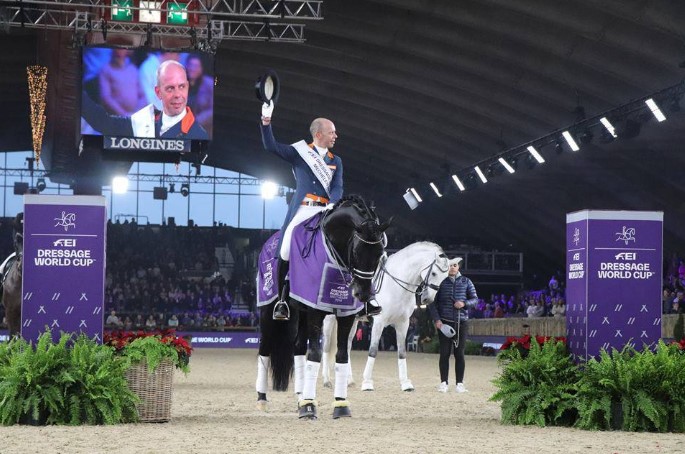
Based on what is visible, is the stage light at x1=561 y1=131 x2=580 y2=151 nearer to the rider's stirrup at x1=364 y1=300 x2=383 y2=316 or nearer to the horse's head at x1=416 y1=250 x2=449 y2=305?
the horse's head at x1=416 y1=250 x2=449 y2=305

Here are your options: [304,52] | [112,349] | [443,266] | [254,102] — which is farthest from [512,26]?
[112,349]

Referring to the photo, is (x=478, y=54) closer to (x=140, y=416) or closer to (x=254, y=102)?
(x=254, y=102)

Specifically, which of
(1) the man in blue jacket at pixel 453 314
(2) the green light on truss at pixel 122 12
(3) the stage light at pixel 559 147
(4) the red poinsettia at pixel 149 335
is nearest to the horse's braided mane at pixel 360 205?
(4) the red poinsettia at pixel 149 335

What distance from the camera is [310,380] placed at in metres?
11.3

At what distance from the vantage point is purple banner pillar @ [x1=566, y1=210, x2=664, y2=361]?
428 inches

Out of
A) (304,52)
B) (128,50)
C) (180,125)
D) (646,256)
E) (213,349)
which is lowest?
(213,349)

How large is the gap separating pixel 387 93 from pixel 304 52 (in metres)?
3.72

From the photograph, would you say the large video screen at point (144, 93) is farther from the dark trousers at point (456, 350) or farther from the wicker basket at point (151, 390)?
the wicker basket at point (151, 390)

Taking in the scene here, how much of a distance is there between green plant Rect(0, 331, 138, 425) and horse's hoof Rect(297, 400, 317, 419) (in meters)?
1.85

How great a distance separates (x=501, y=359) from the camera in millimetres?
11453

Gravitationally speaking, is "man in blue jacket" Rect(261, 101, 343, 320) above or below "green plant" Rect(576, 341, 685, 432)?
above

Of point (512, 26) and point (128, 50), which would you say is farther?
point (512, 26)

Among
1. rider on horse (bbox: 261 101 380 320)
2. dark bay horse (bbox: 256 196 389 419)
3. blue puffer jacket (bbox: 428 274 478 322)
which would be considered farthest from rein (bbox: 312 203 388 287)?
blue puffer jacket (bbox: 428 274 478 322)

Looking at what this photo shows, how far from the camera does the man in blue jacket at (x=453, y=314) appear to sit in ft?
54.7
